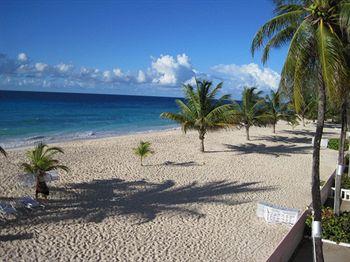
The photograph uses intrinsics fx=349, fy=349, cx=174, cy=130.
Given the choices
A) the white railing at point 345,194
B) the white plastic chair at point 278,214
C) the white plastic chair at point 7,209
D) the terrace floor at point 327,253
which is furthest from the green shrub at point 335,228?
the white plastic chair at point 7,209

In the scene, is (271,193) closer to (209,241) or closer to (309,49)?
(209,241)

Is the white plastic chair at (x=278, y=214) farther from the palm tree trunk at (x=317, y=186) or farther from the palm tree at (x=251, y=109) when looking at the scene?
the palm tree at (x=251, y=109)

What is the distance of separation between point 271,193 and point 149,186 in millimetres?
4182

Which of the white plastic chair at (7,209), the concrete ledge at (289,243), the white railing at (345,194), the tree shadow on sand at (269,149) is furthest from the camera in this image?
the tree shadow on sand at (269,149)

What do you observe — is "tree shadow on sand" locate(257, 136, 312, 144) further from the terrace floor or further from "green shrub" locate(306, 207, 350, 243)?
the terrace floor

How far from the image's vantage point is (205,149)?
20.4m

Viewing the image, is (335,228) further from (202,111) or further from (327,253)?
(202,111)

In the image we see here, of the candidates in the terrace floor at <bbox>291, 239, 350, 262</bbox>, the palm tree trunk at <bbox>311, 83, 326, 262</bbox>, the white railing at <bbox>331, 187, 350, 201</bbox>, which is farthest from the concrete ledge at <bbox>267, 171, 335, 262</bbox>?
the white railing at <bbox>331, 187, 350, 201</bbox>

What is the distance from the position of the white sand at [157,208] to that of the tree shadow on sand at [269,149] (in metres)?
1.71

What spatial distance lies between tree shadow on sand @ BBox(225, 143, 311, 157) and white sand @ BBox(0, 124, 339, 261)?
1710 mm

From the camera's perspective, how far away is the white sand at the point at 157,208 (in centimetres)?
731

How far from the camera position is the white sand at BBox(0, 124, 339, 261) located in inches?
288

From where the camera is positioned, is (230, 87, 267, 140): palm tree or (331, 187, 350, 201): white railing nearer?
(331, 187, 350, 201): white railing

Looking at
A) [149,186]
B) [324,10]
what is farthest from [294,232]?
[149,186]
